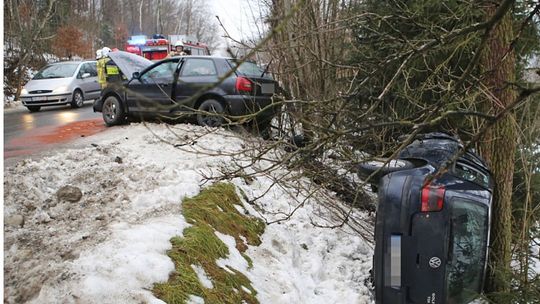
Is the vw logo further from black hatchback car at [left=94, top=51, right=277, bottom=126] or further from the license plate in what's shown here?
the license plate

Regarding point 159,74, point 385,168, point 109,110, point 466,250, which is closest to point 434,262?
point 466,250

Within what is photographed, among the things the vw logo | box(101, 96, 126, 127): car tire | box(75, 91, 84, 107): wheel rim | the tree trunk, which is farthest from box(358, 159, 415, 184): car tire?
box(75, 91, 84, 107): wheel rim

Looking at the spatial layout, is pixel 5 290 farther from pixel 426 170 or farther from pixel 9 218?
pixel 426 170

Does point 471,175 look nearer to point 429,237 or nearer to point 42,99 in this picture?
point 429,237

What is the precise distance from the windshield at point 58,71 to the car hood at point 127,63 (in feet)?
19.1

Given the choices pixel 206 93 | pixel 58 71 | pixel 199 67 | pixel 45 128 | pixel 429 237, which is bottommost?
pixel 429 237

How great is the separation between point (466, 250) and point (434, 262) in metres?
0.31

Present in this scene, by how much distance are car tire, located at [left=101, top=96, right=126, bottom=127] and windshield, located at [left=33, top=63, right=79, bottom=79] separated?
24.3 ft

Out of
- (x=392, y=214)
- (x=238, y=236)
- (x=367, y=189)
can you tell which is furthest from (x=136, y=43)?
(x=392, y=214)

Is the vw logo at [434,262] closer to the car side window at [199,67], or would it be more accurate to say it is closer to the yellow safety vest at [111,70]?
→ the car side window at [199,67]

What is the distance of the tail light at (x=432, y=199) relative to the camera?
350 cm

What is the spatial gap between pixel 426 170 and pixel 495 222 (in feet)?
5.72

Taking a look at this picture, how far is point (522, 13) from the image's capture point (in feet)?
20.7

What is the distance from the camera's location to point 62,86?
16.5 meters
